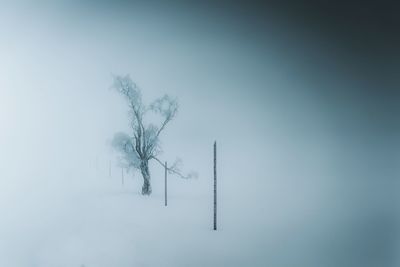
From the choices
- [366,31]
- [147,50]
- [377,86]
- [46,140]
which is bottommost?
[46,140]

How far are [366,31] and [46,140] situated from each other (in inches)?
78.7

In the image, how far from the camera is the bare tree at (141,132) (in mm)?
1827

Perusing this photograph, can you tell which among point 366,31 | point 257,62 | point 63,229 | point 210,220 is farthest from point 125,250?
point 366,31

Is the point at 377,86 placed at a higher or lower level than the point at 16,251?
higher

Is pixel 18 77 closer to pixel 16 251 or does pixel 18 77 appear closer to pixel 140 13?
pixel 140 13

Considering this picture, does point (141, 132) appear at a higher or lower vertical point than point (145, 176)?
higher

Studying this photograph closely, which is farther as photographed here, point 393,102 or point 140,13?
point 393,102

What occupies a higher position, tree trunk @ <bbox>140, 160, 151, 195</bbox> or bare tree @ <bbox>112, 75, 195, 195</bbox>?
bare tree @ <bbox>112, 75, 195, 195</bbox>

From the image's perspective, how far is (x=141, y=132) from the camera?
1.83 m

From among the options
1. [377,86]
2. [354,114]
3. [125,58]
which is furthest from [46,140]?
[377,86]

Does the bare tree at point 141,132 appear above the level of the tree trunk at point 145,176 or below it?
above

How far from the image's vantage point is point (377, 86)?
6.64ft

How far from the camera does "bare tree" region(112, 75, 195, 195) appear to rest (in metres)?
1.83

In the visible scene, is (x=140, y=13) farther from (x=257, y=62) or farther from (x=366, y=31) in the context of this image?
(x=366, y=31)
